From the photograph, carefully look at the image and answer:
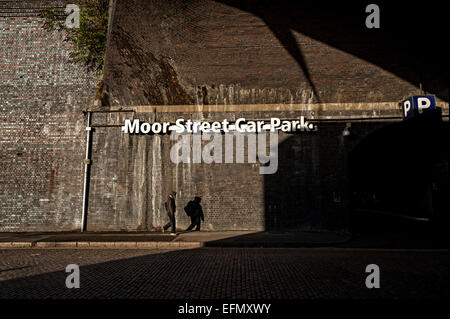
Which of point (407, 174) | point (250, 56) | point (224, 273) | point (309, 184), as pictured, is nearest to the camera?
point (224, 273)

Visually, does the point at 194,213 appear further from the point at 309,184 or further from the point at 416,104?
the point at 416,104

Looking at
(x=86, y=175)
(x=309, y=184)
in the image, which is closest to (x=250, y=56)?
(x=309, y=184)

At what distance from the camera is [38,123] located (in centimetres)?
1148

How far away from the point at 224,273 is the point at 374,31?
966 centimetres

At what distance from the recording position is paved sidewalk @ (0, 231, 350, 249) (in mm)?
8371

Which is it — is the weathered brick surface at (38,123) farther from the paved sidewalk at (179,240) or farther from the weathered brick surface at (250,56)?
the weathered brick surface at (250,56)

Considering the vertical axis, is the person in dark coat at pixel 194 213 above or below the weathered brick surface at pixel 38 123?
below

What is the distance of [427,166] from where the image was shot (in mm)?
15148

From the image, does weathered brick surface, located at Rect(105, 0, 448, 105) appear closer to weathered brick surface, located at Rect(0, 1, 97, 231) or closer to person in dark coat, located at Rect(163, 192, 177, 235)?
weathered brick surface, located at Rect(0, 1, 97, 231)

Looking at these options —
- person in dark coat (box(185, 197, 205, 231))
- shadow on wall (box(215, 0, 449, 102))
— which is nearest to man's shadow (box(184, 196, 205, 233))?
person in dark coat (box(185, 197, 205, 231))

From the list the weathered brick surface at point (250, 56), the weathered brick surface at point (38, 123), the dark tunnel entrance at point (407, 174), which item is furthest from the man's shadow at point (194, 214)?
the dark tunnel entrance at point (407, 174)

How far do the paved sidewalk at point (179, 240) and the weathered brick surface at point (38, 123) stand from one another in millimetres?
1528

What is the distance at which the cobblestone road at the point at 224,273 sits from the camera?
4391mm

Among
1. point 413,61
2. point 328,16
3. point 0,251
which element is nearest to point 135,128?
point 0,251
